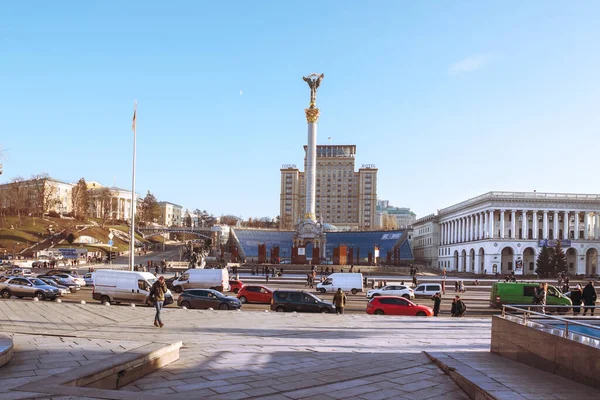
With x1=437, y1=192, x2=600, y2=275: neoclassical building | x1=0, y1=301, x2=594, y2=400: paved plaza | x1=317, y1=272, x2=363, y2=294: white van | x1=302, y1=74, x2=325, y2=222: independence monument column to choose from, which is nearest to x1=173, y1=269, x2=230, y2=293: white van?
x1=317, y1=272, x2=363, y2=294: white van

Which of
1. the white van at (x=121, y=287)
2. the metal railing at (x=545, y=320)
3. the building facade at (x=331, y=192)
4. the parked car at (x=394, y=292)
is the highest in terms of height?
the building facade at (x=331, y=192)

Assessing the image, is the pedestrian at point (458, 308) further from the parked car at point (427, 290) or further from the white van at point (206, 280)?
the white van at point (206, 280)

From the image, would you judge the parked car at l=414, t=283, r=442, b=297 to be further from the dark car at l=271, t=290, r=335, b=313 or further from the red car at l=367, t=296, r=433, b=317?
the dark car at l=271, t=290, r=335, b=313

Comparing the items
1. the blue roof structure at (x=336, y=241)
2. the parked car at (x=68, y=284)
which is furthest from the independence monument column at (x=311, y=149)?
the parked car at (x=68, y=284)

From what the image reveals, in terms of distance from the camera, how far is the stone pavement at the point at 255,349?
966 centimetres

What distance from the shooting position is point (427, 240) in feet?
463

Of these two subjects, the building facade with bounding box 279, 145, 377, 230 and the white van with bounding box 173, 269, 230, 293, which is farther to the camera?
the building facade with bounding box 279, 145, 377, 230

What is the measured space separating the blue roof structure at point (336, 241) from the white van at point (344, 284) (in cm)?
7195

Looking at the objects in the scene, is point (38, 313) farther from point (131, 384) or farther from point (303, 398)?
point (303, 398)

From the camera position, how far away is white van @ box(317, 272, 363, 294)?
42094 mm

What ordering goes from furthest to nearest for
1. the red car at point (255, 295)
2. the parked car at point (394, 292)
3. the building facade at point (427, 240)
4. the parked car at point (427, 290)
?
the building facade at point (427, 240)
the parked car at point (427, 290)
the parked car at point (394, 292)
the red car at point (255, 295)

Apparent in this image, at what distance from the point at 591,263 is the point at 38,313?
100228 millimetres

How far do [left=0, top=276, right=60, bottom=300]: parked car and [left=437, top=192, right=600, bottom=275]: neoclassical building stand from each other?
78352 millimetres

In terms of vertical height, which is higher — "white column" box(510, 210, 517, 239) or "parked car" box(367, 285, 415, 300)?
"white column" box(510, 210, 517, 239)
